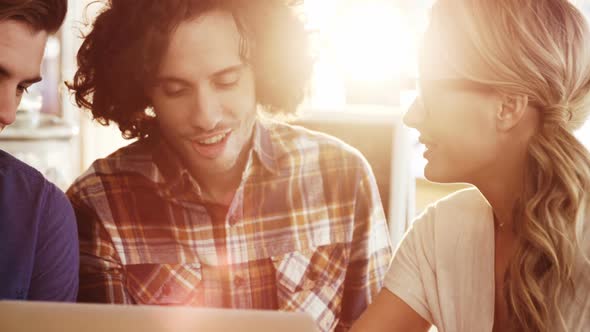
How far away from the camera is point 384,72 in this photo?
213 centimetres

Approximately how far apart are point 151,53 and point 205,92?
0.51ft

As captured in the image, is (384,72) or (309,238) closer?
(309,238)

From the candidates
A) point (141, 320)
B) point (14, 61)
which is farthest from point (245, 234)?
point (141, 320)

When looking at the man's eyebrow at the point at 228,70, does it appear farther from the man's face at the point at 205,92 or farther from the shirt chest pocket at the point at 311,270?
the shirt chest pocket at the point at 311,270

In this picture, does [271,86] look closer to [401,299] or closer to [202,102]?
[202,102]

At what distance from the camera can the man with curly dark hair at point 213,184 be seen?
138 centimetres

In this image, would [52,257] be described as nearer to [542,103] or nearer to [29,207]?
[29,207]

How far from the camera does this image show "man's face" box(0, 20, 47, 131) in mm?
1123

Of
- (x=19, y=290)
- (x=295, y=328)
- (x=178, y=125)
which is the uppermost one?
(x=178, y=125)

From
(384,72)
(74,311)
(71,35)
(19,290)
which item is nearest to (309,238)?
(19,290)

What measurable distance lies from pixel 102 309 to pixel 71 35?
13.4ft

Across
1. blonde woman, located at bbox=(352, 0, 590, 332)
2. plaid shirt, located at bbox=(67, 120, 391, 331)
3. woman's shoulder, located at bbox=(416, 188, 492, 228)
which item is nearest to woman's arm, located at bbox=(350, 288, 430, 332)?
blonde woman, located at bbox=(352, 0, 590, 332)

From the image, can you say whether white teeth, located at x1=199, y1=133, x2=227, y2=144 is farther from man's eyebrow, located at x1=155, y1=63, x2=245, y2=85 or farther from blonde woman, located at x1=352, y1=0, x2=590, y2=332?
blonde woman, located at x1=352, y1=0, x2=590, y2=332

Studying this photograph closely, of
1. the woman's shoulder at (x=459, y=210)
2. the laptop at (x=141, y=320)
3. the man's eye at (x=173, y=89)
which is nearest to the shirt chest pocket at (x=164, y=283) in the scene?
the man's eye at (x=173, y=89)
